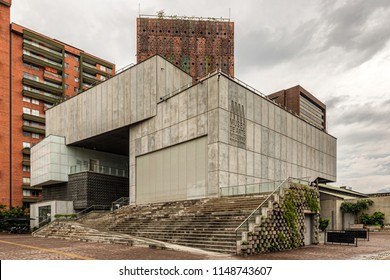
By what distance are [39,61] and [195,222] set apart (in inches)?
2542

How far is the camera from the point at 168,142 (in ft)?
115

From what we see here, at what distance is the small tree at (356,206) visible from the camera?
4631cm

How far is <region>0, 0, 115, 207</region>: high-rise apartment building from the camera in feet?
222

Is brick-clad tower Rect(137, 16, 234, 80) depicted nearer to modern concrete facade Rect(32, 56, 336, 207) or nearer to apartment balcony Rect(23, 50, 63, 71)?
apartment balcony Rect(23, 50, 63, 71)

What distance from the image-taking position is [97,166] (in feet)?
152

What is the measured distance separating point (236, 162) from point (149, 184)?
398 inches

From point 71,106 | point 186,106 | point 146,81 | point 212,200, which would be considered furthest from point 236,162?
point 71,106

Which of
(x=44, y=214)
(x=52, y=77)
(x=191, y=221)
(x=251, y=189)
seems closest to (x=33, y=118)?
(x=52, y=77)

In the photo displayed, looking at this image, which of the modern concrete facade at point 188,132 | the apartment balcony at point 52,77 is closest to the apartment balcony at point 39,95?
the apartment balcony at point 52,77

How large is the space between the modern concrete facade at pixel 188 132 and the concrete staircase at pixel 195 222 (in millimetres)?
2395

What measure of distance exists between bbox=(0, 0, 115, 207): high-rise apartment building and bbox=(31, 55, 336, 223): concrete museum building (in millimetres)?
19814

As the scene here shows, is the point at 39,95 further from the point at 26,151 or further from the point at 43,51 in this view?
the point at 26,151

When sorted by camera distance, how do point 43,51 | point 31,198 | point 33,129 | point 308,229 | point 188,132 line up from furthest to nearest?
point 43,51 → point 33,129 → point 31,198 → point 188,132 → point 308,229

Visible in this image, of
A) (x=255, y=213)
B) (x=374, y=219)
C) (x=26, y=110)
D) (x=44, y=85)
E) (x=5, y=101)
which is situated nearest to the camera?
(x=255, y=213)
